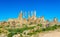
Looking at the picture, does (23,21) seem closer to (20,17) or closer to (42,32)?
(20,17)

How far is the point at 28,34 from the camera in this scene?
105ft

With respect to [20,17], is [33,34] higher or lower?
lower

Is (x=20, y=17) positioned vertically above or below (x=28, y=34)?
above

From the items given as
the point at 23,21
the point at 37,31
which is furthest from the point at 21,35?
the point at 23,21

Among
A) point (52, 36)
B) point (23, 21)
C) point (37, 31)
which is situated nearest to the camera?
point (52, 36)

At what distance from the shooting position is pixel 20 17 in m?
89.1

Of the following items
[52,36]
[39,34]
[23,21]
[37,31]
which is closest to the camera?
[52,36]

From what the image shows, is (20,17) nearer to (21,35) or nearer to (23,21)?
(23,21)

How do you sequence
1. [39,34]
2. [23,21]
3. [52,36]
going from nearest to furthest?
[52,36], [39,34], [23,21]

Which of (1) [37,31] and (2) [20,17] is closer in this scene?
(1) [37,31]

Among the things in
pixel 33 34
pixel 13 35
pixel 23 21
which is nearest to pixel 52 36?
pixel 33 34

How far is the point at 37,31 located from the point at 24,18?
56227 mm

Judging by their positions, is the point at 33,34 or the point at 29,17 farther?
the point at 29,17

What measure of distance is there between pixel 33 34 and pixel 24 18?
2290 inches
